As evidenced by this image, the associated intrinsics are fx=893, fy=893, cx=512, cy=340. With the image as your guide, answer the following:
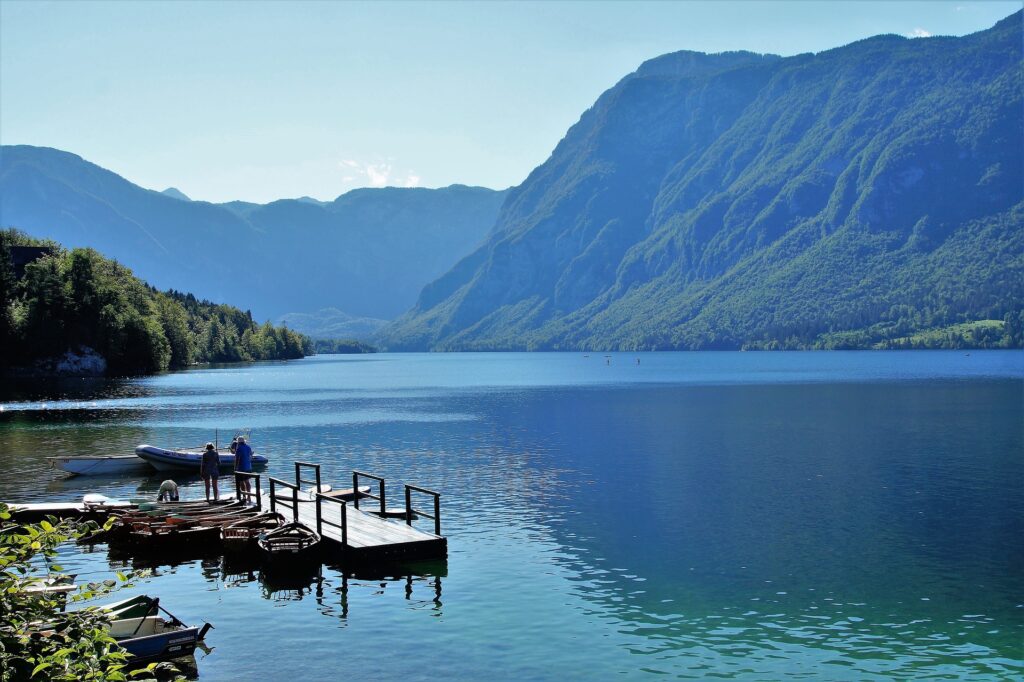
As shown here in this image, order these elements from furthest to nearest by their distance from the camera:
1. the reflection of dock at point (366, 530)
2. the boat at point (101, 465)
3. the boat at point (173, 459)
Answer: the boat at point (173, 459), the boat at point (101, 465), the reflection of dock at point (366, 530)

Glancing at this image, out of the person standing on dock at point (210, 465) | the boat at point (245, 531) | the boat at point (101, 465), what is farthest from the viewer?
the boat at point (101, 465)

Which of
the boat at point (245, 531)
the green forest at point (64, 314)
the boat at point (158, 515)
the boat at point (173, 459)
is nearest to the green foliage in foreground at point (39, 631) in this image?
the boat at point (245, 531)

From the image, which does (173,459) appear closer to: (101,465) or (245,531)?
(101,465)

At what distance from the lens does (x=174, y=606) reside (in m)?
26.8

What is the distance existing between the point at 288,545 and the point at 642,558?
12.7 m

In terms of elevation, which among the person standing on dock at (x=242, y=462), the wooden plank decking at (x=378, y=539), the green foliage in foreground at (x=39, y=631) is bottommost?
the wooden plank decking at (x=378, y=539)

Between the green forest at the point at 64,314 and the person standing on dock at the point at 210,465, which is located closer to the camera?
the person standing on dock at the point at 210,465

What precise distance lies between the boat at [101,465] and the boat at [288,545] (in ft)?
87.1

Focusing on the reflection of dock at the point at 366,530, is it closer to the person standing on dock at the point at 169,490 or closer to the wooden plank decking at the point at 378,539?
the wooden plank decking at the point at 378,539

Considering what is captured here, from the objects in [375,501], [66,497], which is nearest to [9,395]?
[66,497]

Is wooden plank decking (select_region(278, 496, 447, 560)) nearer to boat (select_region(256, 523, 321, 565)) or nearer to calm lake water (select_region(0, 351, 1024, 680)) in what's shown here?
calm lake water (select_region(0, 351, 1024, 680))

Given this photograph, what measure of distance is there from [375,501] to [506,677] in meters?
23.4

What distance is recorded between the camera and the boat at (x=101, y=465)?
5309cm

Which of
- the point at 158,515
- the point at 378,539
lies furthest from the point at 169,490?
the point at 378,539
